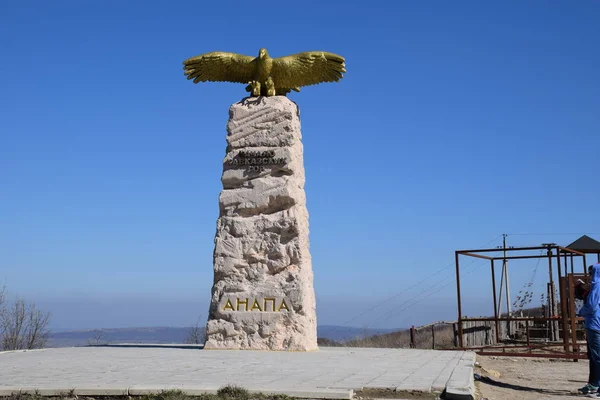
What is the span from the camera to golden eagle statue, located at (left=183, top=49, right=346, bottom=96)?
43.0ft

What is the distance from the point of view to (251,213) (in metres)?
12.5

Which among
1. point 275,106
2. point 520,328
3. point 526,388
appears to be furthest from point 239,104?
point 520,328

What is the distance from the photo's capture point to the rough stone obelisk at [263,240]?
11.8 meters

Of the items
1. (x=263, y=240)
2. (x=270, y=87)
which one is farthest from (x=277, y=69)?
(x=263, y=240)

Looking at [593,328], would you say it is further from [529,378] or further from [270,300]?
[270,300]

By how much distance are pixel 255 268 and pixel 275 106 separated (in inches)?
123

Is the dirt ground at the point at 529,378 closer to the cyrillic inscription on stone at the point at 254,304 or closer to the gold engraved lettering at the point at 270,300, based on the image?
the cyrillic inscription on stone at the point at 254,304

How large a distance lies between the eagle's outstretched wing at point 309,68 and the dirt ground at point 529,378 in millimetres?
6158

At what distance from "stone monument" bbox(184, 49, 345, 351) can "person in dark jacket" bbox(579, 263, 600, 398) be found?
528 cm

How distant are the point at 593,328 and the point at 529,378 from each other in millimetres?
2103

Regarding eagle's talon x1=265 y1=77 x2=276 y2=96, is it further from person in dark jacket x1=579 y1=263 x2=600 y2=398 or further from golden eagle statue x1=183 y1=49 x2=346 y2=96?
person in dark jacket x1=579 y1=263 x2=600 y2=398

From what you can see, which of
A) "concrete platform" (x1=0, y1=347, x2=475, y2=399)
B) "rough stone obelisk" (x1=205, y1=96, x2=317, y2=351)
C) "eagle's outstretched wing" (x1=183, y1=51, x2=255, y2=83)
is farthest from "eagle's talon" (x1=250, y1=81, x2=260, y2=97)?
"concrete platform" (x1=0, y1=347, x2=475, y2=399)

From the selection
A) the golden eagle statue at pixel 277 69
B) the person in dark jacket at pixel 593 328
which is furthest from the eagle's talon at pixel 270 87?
the person in dark jacket at pixel 593 328

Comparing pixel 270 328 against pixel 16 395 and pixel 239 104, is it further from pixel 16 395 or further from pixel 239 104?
pixel 16 395
